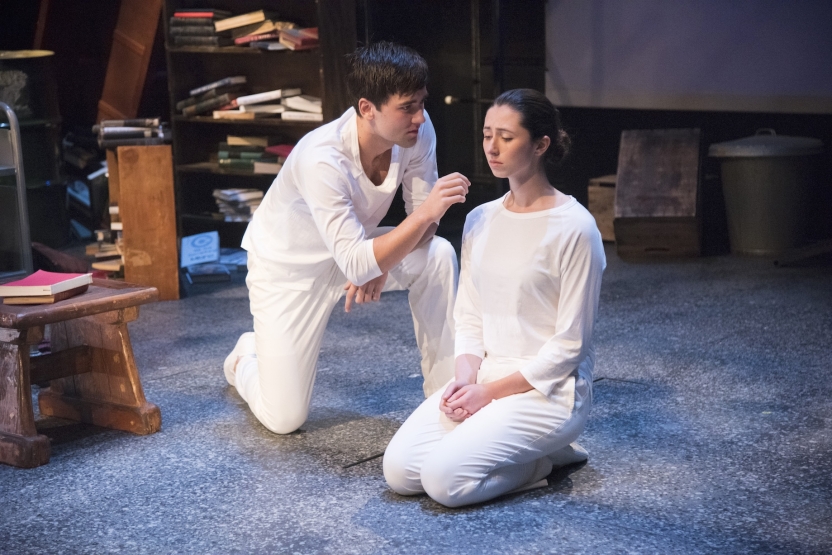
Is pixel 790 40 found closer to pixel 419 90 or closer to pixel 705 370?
pixel 705 370

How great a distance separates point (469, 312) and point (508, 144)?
47 cm

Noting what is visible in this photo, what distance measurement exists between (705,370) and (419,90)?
4.90ft

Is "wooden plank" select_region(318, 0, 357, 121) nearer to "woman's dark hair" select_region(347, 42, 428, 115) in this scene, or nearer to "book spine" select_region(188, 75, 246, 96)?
"book spine" select_region(188, 75, 246, 96)

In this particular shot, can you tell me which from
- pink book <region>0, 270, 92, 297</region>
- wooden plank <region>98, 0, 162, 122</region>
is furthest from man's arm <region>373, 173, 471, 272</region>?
wooden plank <region>98, 0, 162, 122</region>

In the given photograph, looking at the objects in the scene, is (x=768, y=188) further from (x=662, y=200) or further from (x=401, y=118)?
(x=401, y=118)

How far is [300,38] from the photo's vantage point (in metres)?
5.22

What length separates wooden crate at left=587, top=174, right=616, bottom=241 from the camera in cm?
579

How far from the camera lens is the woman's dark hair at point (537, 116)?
241 cm

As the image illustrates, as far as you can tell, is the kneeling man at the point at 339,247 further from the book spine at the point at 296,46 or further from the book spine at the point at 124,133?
the book spine at the point at 296,46

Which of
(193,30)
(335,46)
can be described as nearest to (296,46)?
(335,46)

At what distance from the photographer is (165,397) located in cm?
339

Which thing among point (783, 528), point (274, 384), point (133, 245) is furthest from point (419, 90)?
point (133, 245)

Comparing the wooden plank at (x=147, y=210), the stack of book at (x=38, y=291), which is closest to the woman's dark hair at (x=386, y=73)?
the stack of book at (x=38, y=291)

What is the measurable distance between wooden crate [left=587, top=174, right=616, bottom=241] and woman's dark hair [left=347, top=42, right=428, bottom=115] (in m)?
3.24
